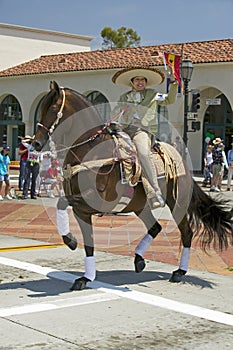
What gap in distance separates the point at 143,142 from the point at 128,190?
0.58 meters

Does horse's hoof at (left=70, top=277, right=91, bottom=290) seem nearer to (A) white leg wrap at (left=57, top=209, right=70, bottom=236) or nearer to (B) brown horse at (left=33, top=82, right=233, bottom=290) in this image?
(B) brown horse at (left=33, top=82, right=233, bottom=290)

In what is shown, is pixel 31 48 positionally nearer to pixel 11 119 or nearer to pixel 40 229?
pixel 11 119

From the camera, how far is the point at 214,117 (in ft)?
112

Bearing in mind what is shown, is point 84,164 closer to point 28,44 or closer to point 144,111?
point 144,111

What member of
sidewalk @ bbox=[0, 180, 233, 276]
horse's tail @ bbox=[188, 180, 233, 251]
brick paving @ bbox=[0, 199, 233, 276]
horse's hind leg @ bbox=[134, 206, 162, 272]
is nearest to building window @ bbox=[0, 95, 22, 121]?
sidewalk @ bbox=[0, 180, 233, 276]

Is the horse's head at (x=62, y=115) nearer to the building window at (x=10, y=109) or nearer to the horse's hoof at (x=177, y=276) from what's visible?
the horse's hoof at (x=177, y=276)

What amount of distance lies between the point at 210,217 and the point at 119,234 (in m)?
3.76

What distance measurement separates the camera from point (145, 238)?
7.72 meters

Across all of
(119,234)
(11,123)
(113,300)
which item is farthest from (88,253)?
(11,123)

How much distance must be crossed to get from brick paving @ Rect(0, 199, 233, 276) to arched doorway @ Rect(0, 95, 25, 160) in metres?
26.5

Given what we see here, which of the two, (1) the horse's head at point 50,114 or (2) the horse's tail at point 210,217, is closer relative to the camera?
(1) the horse's head at point 50,114

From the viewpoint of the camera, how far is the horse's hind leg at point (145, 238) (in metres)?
7.56

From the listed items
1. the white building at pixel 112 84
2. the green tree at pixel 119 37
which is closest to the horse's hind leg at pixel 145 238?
the white building at pixel 112 84

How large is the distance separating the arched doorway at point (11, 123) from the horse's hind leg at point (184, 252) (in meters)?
34.0
